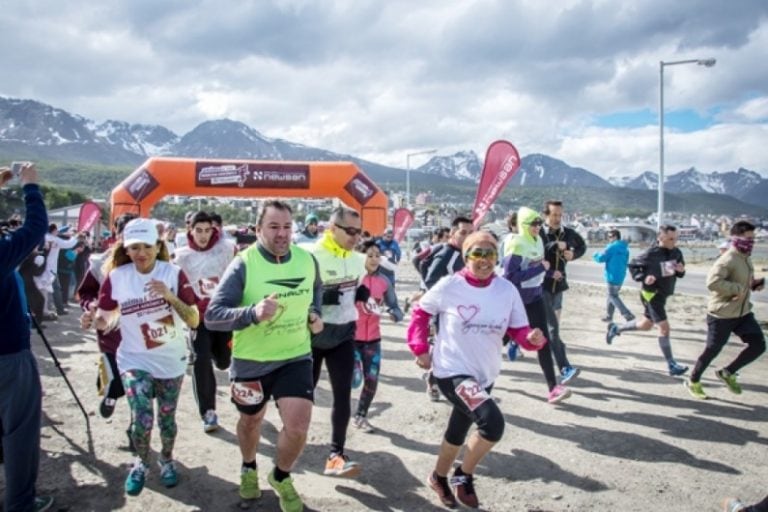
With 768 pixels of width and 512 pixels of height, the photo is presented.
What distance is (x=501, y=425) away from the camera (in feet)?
11.6

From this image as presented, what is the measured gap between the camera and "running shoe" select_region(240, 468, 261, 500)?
3803 millimetres

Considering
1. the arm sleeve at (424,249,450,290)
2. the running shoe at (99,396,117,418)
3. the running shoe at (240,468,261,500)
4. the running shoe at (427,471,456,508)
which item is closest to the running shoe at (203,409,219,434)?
the running shoe at (99,396,117,418)

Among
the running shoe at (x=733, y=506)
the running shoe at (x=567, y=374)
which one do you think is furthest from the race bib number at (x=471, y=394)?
the running shoe at (x=567, y=374)

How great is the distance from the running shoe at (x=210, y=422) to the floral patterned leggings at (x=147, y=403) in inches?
43.0

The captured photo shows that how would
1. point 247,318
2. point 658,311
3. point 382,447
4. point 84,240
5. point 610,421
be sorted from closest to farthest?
1. point 247,318
2. point 382,447
3. point 610,421
4. point 658,311
5. point 84,240

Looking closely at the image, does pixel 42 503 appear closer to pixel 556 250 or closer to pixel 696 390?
pixel 556 250

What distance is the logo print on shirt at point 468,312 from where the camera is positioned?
3.74 metres

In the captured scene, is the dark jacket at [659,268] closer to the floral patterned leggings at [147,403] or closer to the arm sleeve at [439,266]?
the arm sleeve at [439,266]

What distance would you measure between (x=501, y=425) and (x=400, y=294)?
13905mm

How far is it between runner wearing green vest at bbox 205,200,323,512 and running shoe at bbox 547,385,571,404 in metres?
3.27

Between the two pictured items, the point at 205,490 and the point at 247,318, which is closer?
the point at 247,318

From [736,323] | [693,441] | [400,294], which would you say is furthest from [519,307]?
[400,294]

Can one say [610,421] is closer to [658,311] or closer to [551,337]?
[551,337]

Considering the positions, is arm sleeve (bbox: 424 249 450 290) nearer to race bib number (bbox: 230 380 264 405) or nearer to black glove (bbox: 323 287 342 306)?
black glove (bbox: 323 287 342 306)
